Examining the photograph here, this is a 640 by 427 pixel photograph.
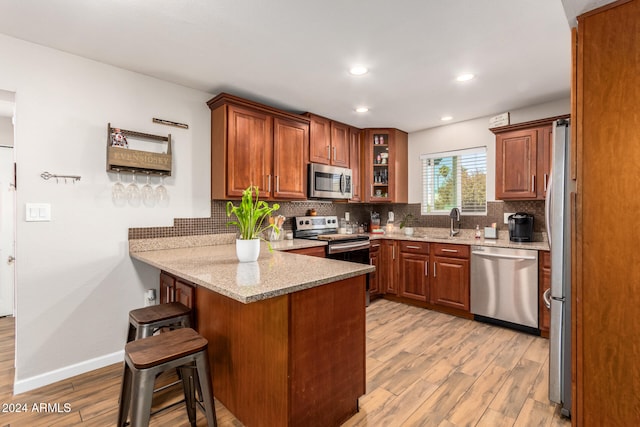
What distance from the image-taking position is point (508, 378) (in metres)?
2.27

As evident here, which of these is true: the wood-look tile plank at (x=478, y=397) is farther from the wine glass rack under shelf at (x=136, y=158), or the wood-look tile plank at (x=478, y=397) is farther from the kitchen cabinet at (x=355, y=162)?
the wine glass rack under shelf at (x=136, y=158)

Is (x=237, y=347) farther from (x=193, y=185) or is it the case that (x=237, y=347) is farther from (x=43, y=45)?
(x=43, y=45)

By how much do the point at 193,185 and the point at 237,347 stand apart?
1.79 m

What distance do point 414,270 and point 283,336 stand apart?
2.78 metres

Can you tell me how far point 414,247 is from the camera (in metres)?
3.91

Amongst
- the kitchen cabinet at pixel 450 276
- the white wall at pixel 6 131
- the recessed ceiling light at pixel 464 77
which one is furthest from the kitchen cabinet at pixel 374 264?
the white wall at pixel 6 131

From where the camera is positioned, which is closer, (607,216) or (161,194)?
(607,216)

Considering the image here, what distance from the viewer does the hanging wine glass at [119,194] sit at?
8.36 ft

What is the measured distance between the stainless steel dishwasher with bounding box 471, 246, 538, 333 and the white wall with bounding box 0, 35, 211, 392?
3211 millimetres

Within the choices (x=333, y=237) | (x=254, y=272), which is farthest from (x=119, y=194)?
(x=333, y=237)

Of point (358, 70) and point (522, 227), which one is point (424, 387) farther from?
point (358, 70)

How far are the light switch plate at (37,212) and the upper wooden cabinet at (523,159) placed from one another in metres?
4.17

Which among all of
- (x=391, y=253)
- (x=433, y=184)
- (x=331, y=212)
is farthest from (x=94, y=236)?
(x=433, y=184)

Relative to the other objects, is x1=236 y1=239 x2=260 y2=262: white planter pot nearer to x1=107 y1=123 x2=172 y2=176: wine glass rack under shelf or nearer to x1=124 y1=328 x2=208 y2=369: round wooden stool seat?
x1=124 y1=328 x2=208 y2=369: round wooden stool seat
